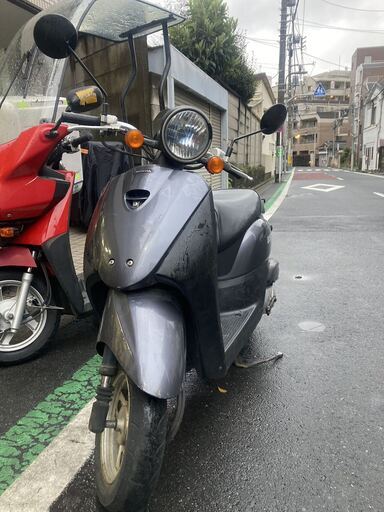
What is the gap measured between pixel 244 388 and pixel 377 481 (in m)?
0.90

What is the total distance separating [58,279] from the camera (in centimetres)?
264

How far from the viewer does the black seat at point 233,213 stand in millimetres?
2357

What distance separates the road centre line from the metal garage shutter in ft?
17.8

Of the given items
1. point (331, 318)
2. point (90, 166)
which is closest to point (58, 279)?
point (331, 318)

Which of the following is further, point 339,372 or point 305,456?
point 339,372

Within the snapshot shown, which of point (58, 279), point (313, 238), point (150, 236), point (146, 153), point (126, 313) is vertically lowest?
point (313, 238)

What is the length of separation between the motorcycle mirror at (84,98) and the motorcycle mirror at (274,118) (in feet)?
2.86

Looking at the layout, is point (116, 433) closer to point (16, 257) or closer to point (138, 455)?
point (138, 455)

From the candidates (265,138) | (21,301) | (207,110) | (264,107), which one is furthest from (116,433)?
(264,107)

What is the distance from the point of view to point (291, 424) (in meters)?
2.21

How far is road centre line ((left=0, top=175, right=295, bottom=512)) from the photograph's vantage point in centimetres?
172

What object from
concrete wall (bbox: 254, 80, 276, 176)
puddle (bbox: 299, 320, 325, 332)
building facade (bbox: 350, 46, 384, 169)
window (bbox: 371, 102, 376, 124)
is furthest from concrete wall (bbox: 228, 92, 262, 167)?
building facade (bbox: 350, 46, 384, 169)

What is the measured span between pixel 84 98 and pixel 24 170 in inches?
23.2

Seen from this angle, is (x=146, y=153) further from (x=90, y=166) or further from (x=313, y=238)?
(x=313, y=238)
